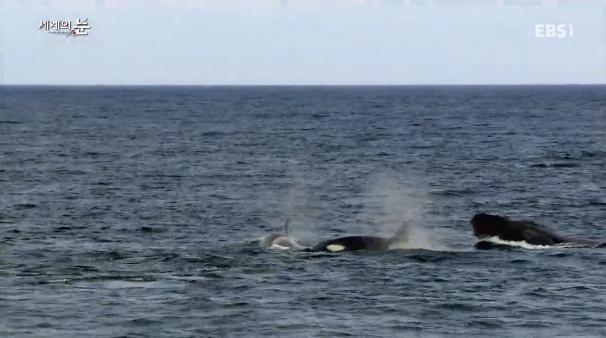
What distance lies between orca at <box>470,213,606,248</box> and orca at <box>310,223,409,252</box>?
307 centimetres

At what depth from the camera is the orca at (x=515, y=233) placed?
41.5 m

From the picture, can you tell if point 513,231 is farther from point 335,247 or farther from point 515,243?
point 335,247

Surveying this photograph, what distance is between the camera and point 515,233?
41969mm

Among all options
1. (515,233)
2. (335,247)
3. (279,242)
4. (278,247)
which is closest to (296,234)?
(279,242)

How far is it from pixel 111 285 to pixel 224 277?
329 centimetres

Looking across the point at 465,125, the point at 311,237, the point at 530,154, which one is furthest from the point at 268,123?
the point at 311,237

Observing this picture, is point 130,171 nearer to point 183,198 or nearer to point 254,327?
point 183,198

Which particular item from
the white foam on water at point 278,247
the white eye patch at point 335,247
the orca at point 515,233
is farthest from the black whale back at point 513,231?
the white foam on water at point 278,247

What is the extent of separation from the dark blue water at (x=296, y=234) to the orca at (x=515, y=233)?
3.04 feet

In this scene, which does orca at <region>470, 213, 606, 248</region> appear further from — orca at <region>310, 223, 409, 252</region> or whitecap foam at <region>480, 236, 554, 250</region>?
orca at <region>310, 223, 409, 252</region>

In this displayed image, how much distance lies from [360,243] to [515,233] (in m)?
5.78

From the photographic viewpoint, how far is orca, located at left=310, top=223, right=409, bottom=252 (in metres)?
39.7

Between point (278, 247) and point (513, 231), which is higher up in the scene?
point (513, 231)

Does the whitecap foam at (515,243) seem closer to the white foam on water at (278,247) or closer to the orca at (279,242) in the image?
the orca at (279,242)
